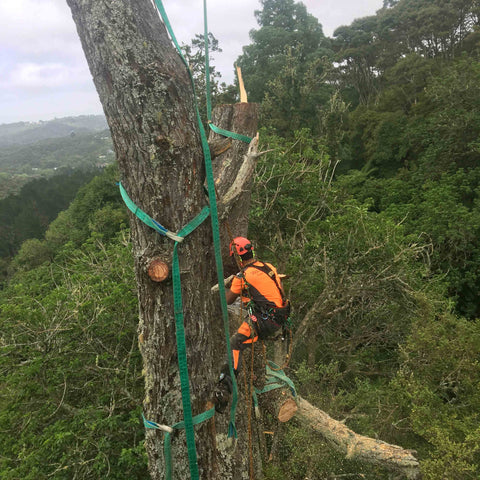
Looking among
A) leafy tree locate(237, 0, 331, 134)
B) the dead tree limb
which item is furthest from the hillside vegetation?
leafy tree locate(237, 0, 331, 134)

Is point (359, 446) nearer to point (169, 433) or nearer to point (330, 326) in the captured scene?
point (169, 433)

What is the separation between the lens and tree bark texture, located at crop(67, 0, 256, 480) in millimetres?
1527

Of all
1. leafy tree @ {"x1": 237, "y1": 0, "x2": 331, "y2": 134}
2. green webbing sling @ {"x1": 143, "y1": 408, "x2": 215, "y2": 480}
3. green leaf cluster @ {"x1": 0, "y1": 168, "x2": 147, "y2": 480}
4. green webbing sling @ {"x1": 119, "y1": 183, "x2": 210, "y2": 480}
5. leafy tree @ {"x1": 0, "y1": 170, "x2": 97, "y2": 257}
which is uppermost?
leafy tree @ {"x1": 237, "y1": 0, "x2": 331, "y2": 134}

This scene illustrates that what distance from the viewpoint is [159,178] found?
160 cm

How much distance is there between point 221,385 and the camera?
221 cm

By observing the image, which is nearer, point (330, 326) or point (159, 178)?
point (159, 178)

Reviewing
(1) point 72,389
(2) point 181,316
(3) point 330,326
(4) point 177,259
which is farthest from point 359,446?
(3) point 330,326

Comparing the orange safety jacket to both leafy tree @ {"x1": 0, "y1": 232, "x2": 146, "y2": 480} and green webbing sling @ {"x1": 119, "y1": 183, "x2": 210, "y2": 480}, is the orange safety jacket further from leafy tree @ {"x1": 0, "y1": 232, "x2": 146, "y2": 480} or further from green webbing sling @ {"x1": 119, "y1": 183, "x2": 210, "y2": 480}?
leafy tree @ {"x1": 0, "y1": 232, "x2": 146, "y2": 480}

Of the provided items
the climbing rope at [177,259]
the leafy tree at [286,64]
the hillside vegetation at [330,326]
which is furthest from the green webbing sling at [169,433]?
the leafy tree at [286,64]

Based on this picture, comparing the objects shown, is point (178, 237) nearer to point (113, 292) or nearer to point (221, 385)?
point (221, 385)

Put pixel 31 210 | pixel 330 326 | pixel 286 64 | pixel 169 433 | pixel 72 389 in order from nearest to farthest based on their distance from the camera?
pixel 169 433, pixel 72 389, pixel 330 326, pixel 286 64, pixel 31 210

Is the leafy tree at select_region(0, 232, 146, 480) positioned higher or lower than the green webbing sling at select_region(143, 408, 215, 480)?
lower

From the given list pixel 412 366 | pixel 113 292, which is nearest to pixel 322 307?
pixel 412 366

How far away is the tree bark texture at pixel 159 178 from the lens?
1.53 m
